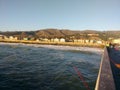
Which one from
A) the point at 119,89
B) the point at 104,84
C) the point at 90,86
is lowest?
the point at 90,86

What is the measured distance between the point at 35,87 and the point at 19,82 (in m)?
2.40

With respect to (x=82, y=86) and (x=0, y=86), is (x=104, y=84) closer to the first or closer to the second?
(x=82, y=86)

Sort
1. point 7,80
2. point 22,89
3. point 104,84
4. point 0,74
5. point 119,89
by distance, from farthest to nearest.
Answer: point 0,74, point 7,80, point 22,89, point 119,89, point 104,84

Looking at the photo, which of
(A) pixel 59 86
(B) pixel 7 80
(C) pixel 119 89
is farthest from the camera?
(B) pixel 7 80

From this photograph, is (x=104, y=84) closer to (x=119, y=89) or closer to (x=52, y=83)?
(x=119, y=89)

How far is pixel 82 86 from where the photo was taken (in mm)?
16531

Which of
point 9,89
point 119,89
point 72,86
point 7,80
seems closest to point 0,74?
point 7,80

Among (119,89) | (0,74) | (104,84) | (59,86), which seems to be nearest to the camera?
(104,84)

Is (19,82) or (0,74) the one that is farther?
(0,74)

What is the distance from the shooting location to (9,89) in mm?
15078

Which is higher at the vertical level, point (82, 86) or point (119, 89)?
point (119, 89)

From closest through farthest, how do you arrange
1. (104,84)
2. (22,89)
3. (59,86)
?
1. (104,84)
2. (22,89)
3. (59,86)

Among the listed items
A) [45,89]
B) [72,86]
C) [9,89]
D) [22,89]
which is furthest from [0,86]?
[72,86]

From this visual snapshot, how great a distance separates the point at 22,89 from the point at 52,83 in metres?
3.45
